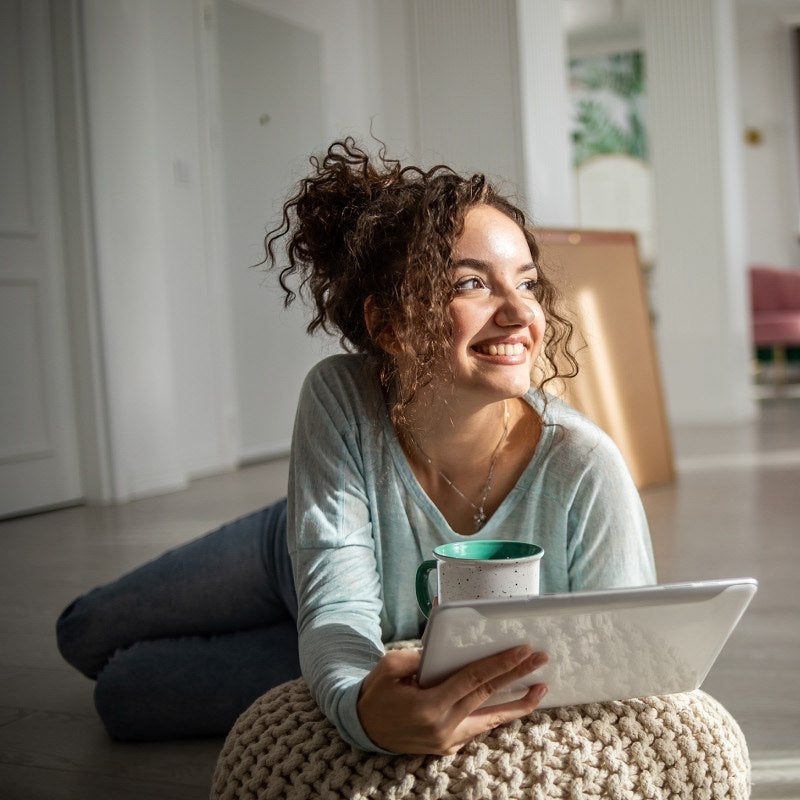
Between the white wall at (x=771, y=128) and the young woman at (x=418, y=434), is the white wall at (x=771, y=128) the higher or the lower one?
the higher one

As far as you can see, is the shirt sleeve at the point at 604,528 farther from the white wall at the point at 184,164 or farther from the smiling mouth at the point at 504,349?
the white wall at the point at 184,164

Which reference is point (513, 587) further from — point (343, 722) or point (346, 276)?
point (346, 276)

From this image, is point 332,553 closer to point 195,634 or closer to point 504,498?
point 504,498

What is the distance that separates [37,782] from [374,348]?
0.83 m

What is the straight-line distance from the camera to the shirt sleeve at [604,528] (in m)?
1.23

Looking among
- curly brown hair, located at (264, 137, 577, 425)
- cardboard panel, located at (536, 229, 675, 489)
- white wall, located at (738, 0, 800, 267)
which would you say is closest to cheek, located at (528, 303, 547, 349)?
curly brown hair, located at (264, 137, 577, 425)

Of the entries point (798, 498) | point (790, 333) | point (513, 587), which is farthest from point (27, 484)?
point (790, 333)

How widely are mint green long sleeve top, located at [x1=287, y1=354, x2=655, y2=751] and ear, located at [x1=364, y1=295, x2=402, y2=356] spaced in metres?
0.09

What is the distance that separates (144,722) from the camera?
1.68m

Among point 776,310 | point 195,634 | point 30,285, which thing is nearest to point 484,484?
point 195,634

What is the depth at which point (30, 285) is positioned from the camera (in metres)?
4.05

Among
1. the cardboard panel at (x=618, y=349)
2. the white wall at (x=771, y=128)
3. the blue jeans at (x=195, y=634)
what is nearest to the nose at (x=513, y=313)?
the blue jeans at (x=195, y=634)

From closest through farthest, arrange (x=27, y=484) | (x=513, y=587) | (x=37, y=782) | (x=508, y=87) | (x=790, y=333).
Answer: (x=513, y=587) < (x=37, y=782) < (x=27, y=484) < (x=508, y=87) < (x=790, y=333)

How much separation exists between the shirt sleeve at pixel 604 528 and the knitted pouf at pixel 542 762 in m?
0.15
